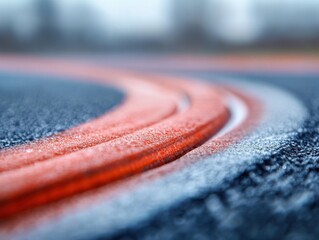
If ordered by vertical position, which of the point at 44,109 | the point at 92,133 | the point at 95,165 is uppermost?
the point at 95,165

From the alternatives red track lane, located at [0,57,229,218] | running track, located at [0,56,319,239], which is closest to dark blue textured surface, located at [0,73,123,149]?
running track, located at [0,56,319,239]

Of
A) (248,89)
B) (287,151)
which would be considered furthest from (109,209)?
(248,89)

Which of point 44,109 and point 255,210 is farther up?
point 255,210

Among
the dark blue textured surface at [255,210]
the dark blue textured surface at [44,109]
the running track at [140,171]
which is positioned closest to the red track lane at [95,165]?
the running track at [140,171]

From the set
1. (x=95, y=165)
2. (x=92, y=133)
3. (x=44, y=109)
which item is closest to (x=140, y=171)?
(x=95, y=165)

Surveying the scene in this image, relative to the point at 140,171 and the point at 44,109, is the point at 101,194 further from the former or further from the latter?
the point at 44,109

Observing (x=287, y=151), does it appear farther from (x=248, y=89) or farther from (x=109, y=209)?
(x=248, y=89)

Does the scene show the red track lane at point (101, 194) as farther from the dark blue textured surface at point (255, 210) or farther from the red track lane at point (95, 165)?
the dark blue textured surface at point (255, 210)
